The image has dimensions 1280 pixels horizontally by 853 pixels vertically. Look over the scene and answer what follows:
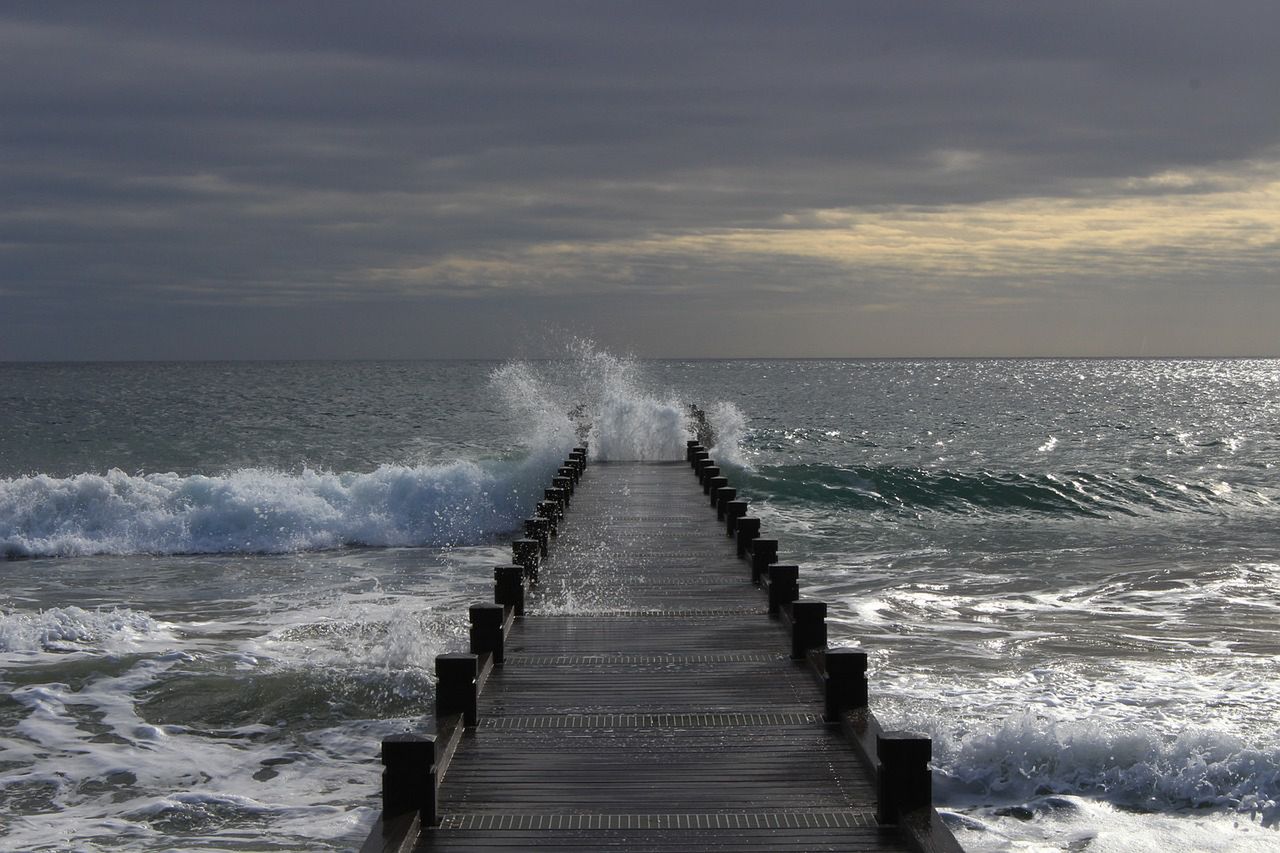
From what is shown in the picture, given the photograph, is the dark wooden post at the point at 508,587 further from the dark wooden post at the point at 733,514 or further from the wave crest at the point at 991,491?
the wave crest at the point at 991,491

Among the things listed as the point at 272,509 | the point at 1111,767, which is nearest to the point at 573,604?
the point at 1111,767

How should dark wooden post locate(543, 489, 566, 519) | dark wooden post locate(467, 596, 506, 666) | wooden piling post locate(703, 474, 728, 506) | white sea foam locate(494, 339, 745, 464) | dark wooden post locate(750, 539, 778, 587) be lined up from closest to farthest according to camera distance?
1. dark wooden post locate(467, 596, 506, 666)
2. dark wooden post locate(750, 539, 778, 587)
3. dark wooden post locate(543, 489, 566, 519)
4. wooden piling post locate(703, 474, 728, 506)
5. white sea foam locate(494, 339, 745, 464)

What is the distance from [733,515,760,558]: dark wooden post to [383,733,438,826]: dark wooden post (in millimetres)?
8410

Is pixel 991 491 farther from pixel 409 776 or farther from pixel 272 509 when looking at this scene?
pixel 409 776

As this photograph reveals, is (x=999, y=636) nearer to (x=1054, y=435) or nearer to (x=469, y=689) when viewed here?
(x=469, y=689)

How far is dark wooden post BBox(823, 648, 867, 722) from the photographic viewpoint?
8.10 meters

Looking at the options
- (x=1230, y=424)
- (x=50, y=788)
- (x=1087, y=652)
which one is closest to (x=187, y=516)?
(x=50, y=788)

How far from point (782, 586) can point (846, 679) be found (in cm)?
333

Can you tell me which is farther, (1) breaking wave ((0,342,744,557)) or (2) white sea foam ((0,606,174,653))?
(1) breaking wave ((0,342,744,557))

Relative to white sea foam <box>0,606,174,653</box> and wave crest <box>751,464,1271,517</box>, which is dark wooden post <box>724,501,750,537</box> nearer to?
white sea foam <box>0,606,174,653</box>

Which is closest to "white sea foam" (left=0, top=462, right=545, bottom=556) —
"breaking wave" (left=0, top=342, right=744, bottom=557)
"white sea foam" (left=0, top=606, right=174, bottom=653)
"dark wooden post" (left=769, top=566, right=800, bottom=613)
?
"breaking wave" (left=0, top=342, right=744, bottom=557)

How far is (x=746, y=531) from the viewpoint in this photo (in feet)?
48.0

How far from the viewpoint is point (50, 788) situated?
958 centimetres

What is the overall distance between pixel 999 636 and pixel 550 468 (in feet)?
51.5
